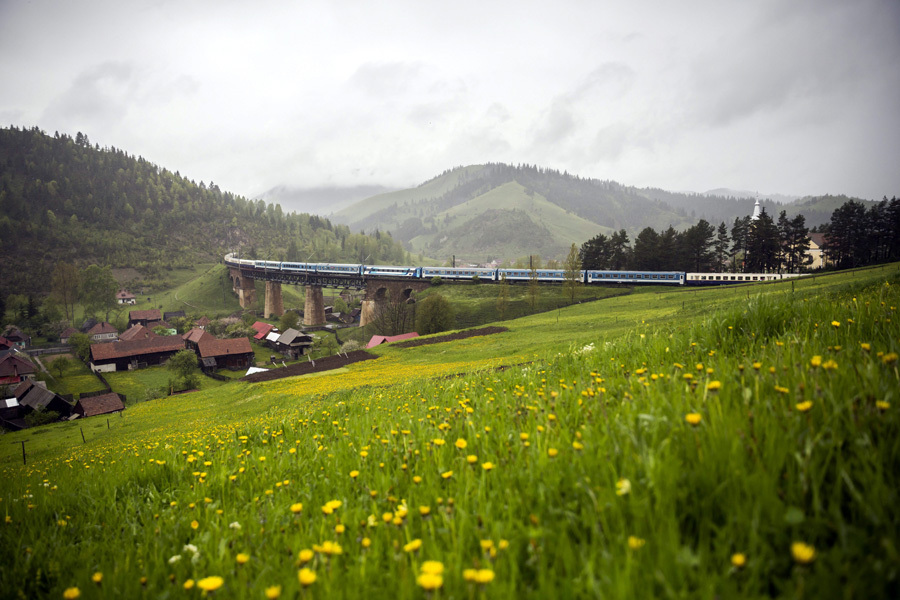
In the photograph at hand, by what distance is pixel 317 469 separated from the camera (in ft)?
12.1

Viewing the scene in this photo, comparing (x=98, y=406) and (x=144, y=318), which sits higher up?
(x=144, y=318)

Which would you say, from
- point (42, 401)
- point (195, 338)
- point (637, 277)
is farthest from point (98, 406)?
point (637, 277)

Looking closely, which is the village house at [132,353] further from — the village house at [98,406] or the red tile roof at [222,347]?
the village house at [98,406]

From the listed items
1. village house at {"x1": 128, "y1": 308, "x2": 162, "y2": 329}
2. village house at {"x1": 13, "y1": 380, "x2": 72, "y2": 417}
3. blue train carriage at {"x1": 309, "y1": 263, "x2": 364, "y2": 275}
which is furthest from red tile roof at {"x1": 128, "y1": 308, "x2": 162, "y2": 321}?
village house at {"x1": 13, "y1": 380, "x2": 72, "y2": 417}

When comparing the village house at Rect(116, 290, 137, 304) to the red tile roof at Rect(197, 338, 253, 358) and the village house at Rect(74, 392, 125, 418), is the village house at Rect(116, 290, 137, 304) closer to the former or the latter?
the red tile roof at Rect(197, 338, 253, 358)

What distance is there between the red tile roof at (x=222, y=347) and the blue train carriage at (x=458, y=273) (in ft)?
108

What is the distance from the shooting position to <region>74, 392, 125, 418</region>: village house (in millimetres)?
40125

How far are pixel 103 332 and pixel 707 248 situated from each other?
127353 mm

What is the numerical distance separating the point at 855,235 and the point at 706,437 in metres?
89.7

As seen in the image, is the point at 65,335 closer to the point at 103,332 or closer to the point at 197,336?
the point at 103,332

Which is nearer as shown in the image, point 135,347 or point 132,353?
point 132,353

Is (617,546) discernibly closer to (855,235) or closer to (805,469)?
(805,469)

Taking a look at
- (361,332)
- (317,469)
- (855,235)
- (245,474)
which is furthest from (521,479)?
(855,235)

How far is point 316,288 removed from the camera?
91.9 m
